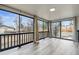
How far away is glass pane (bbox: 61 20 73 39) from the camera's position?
30.8ft

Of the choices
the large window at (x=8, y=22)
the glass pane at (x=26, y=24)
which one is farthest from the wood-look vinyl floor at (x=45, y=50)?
the glass pane at (x=26, y=24)

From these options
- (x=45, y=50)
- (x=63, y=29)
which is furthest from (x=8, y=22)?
(x=63, y=29)

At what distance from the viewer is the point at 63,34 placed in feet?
33.8

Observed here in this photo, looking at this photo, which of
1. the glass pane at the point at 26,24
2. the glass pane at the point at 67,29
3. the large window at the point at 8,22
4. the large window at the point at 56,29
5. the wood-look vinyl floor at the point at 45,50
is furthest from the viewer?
the large window at the point at 56,29

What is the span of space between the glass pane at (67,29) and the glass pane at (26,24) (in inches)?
135

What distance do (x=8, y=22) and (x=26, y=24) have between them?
185 centimetres

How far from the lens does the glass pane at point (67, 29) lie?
9.38 metres

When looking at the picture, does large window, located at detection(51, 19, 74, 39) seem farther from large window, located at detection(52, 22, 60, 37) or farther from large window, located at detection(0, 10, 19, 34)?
large window, located at detection(0, 10, 19, 34)

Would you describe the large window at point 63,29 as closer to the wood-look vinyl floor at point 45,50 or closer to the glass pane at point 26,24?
the wood-look vinyl floor at point 45,50

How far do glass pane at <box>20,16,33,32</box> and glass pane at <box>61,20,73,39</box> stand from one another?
11.2ft

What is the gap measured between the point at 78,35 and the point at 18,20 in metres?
4.48

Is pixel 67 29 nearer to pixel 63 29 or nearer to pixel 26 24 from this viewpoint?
pixel 63 29

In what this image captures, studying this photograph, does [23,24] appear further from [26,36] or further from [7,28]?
[7,28]
